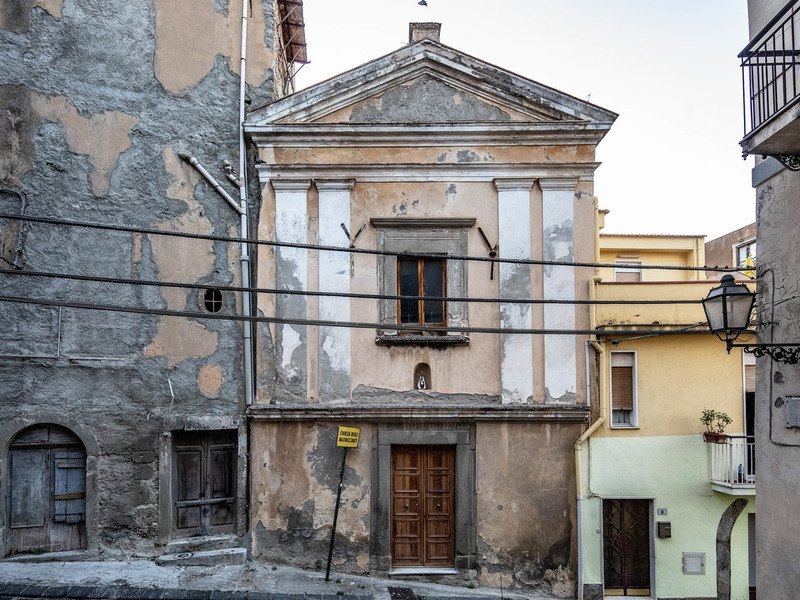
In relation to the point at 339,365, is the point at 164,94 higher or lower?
higher

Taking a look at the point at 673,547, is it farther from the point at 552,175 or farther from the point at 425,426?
the point at 552,175

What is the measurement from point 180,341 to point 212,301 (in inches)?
32.4

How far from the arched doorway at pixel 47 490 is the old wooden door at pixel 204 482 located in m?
1.47

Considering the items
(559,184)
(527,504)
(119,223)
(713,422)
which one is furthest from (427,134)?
(713,422)

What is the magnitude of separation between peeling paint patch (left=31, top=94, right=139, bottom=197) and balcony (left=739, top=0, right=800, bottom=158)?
9.00 m

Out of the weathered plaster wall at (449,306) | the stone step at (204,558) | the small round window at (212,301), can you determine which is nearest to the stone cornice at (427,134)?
the weathered plaster wall at (449,306)

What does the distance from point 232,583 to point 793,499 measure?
7.52 meters

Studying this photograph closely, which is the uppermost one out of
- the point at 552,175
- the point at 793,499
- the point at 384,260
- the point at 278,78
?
the point at 278,78

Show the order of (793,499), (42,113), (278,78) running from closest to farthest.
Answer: (793,499) < (42,113) < (278,78)

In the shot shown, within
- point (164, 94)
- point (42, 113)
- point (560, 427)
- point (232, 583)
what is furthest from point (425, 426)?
point (42, 113)

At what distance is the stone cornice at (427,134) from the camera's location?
11.0 m

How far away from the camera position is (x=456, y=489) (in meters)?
10.9

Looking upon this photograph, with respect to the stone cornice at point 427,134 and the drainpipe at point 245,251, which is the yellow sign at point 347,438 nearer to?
the drainpipe at point 245,251

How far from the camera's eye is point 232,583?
9.98 metres
